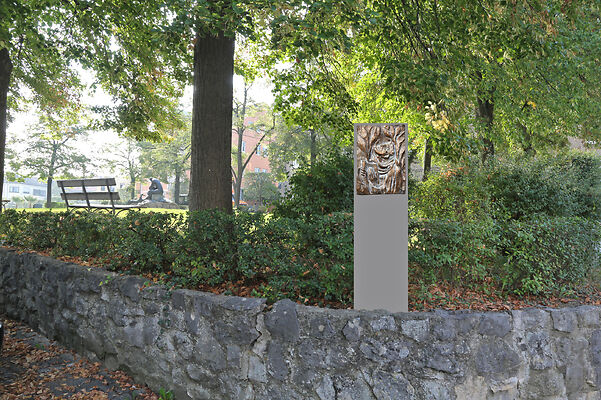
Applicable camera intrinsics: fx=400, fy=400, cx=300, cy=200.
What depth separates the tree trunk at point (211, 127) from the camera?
5.33 metres

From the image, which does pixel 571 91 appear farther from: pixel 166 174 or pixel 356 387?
pixel 166 174

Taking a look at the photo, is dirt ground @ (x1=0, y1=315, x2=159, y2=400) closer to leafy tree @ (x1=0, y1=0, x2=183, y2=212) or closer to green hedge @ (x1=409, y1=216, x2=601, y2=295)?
green hedge @ (x1=409, y1=216, x2=601, y2=295)

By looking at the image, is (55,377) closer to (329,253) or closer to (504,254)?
(329,253)

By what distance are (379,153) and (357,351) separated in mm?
1619

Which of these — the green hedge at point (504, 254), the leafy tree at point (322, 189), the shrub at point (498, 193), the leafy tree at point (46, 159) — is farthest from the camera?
the leafy tree at point (46, 159)

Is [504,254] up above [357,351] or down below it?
above

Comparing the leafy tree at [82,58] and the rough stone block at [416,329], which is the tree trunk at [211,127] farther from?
the rough stone block at [416,329]

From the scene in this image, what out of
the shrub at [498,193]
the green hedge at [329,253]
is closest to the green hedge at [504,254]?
the green hedge at [329,253]

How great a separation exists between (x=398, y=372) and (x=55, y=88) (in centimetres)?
1228

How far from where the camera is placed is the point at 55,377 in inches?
163

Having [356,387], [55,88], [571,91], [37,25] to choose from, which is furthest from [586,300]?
[55,88]

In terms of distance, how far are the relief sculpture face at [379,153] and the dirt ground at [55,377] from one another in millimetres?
2895

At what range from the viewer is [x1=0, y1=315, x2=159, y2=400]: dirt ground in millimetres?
3799

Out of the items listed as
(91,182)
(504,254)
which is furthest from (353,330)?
(91,182)
